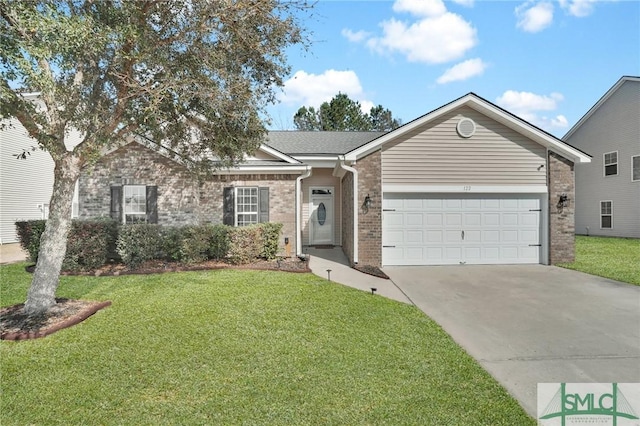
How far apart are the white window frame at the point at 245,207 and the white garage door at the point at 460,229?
166 inches

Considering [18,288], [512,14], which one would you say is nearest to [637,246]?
[512,14]

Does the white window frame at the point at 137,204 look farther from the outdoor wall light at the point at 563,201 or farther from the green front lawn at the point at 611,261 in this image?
the green front lawn at the point at 611,261

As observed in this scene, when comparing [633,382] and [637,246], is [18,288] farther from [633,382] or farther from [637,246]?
[637,246]

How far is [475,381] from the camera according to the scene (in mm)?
3582

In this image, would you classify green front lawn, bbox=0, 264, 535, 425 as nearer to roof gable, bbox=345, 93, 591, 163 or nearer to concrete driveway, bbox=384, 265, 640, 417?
concrete driveway, bbox=384, 265, 640, 417

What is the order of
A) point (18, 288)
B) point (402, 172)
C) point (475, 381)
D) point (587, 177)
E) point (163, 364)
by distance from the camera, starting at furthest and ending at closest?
1. point (587, 177)
2. point (402, 172)
3. point (18, 288)
4. point (163, 364)
5. point (475, 381)

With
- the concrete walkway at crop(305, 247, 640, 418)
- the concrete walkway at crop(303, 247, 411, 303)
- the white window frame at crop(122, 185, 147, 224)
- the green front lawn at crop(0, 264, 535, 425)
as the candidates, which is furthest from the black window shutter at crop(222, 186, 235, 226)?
the green front lawn at crop(0, 264, 535, 425)

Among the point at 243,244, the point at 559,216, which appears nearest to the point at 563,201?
the point at 559,216

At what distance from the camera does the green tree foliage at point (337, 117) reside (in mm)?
34469

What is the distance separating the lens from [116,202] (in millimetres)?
11312

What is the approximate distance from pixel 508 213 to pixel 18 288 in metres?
12.7

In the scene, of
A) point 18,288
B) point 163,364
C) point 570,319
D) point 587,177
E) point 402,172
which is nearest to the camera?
point 163,364

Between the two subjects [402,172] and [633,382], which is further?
[402,172]

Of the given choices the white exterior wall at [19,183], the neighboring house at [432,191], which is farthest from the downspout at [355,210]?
the white exterior wall at [19,183]
